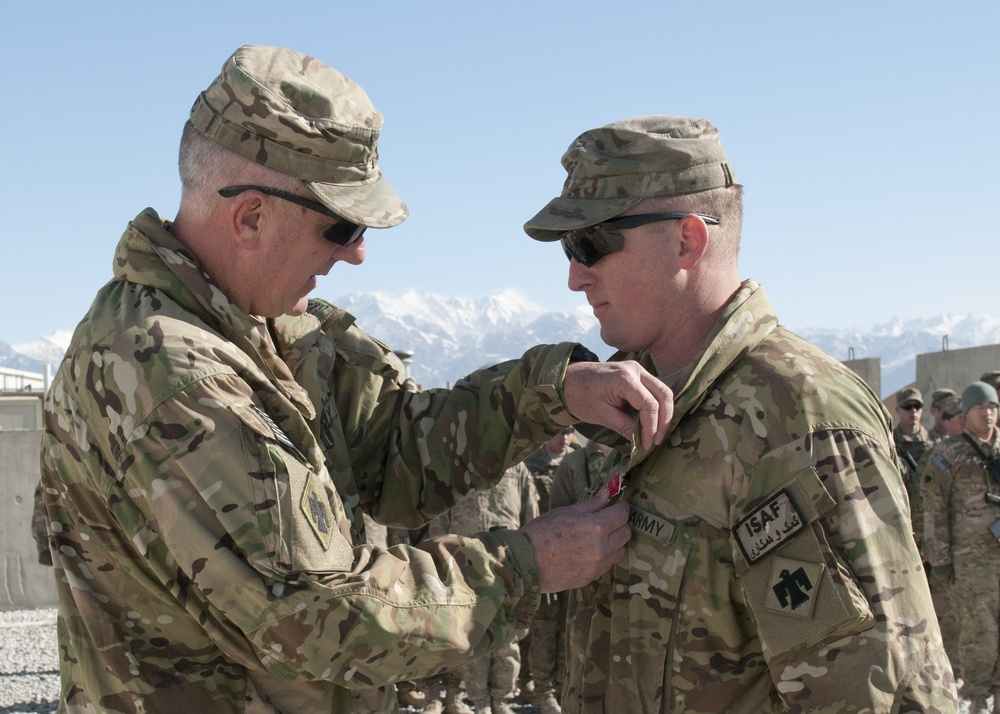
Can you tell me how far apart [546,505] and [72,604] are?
893 centimetres

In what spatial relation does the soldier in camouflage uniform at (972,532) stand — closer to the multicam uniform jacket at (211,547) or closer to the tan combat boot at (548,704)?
the tan combat boot at (548,704)

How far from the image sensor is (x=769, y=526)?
2557mm

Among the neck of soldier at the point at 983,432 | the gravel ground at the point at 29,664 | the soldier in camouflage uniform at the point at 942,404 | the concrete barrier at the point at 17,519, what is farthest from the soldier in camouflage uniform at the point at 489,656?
the concrete barrier at the point at 17,519

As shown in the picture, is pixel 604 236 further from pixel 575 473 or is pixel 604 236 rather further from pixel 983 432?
pixel 983 432

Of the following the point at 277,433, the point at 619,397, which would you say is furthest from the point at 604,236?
the point at 277,433

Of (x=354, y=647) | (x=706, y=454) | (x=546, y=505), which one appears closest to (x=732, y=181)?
(x=706, y=454)

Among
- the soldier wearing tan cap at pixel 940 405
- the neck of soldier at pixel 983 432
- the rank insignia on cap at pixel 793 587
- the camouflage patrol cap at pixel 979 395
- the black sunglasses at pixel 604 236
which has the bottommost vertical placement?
the soldier wearing tan cap at pixel 940 405

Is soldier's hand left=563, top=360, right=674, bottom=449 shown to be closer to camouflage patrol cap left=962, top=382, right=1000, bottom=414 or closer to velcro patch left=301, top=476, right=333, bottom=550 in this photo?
velcro patch left=301, top=476, right=333, bottom=550

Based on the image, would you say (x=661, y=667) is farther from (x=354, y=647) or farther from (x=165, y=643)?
(x=165, y=643)

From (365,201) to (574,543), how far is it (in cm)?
106

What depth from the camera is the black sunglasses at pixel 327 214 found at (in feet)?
8.80

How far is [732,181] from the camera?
3018mm

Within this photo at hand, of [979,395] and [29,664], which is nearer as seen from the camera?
[979,395]

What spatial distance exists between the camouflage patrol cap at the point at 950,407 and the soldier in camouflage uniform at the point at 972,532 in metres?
2.29
